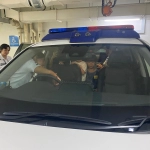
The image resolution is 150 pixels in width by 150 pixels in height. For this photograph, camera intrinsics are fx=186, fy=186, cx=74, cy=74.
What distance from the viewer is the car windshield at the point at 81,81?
4.01ft

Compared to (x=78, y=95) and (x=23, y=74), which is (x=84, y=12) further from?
(x=78, y=95)

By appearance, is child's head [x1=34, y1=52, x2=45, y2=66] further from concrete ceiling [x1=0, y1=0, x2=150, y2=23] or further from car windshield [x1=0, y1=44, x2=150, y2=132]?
concrete ceiling [x1=0, y1=0, x2=150, y2=23]

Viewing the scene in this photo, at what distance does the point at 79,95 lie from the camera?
137 cm

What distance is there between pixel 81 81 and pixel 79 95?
22 centimetres

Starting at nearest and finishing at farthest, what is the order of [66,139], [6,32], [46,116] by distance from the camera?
[66,139]
[46,116]
[6,32]

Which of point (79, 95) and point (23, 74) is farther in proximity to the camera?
point (23, 74)

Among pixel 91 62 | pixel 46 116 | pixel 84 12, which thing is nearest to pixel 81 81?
pixel 91 62

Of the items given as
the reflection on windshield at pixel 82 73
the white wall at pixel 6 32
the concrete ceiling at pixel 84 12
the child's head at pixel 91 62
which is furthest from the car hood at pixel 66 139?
the white wall at pixel 6 32

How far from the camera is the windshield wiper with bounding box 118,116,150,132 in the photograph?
3.42 feet

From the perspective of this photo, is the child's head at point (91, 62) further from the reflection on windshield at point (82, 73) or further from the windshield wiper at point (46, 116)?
the windshield wiper at point (46, 116)

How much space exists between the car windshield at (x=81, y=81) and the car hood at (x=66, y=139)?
126mm

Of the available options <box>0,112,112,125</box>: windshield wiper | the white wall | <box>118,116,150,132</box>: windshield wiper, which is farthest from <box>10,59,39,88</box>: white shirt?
the white wall

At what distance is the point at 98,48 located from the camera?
1.74m

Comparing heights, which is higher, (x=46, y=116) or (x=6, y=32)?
(x=6, y=32)
